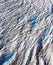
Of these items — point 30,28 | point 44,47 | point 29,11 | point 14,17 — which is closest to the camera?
point 44,47

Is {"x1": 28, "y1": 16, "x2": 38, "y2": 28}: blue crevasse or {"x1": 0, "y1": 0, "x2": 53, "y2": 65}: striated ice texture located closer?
{"x1": 0, "y1": 0, "x2": 53, "y2": 65}: striated ice texture

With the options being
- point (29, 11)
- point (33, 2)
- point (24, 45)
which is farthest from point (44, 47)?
point (33, 2)

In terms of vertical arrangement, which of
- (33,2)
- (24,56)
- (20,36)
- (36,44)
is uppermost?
(33,2)

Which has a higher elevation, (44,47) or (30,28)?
(30,28)

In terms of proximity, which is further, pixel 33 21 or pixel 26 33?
pixel 33 21

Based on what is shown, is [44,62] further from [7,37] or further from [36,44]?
[7,37]

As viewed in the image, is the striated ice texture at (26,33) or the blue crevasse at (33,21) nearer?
the striated ice texture at (26,33)

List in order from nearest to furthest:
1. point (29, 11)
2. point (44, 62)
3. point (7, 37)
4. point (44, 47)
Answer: point (44, 62) → point (44, 47) → point (7, 37) → point (29, 11)

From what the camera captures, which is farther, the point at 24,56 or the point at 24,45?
the point at 24,45
